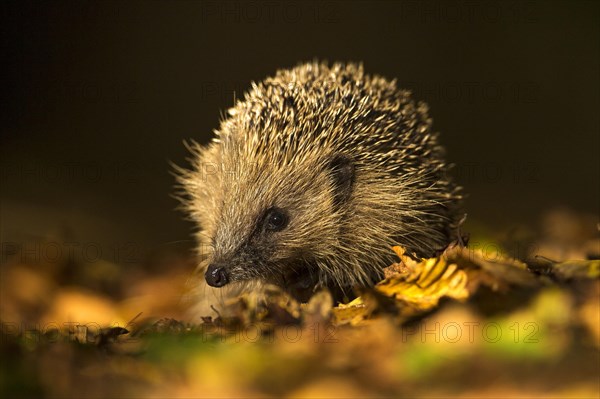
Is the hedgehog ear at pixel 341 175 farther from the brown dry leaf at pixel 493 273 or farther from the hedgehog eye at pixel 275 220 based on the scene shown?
the brown dry leaf at pixel 493 273

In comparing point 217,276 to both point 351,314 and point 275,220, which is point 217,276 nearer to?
point 275,220

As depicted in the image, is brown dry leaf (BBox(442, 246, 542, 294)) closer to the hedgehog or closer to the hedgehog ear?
the hedgehog

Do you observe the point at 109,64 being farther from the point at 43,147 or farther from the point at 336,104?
the point at 336,104

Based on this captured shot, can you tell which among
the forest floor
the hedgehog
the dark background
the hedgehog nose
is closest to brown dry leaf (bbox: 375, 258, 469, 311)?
the forest floor

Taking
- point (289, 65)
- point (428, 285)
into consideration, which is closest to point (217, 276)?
point (428, 285)

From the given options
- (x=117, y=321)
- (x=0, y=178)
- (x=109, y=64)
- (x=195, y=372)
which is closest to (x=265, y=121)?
(x=117, y=321)

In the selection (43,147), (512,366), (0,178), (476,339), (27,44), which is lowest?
(512,366)

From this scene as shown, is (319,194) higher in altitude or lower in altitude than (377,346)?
higher
